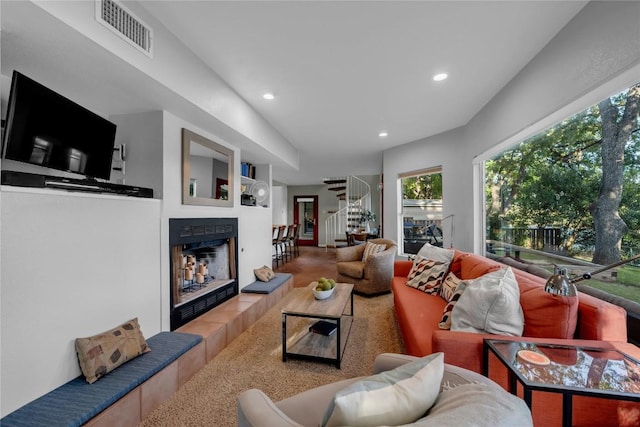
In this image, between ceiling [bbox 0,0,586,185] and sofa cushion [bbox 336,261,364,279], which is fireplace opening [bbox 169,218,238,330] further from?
sofa cushion [bbox 336,261,364,279]

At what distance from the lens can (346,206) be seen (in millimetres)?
8914

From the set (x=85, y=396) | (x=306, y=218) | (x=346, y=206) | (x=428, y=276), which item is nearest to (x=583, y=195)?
(x=428, y=276)

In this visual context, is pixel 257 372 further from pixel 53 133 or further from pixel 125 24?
pixel 125 24

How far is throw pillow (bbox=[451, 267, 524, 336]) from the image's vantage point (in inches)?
58.4

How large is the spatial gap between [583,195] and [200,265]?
3.62 m

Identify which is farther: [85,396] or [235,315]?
[235,315]

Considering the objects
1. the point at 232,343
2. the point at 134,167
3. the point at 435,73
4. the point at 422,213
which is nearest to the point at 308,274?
the point at 422,213

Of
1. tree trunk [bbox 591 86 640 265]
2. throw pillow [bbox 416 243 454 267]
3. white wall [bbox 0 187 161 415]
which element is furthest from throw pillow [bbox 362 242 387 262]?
white wall [bbox 0 187 161 415]

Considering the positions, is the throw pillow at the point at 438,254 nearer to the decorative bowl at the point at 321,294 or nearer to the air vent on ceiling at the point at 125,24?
the decorative bowl at the point at 321,294

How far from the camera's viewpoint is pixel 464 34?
6.35ft

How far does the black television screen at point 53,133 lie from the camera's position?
56.4 inches

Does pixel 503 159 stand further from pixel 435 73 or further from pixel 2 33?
pixel 2 33

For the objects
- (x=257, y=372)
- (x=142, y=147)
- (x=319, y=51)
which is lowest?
(x=257, y=372)

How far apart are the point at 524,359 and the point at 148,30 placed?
287 centimetres
